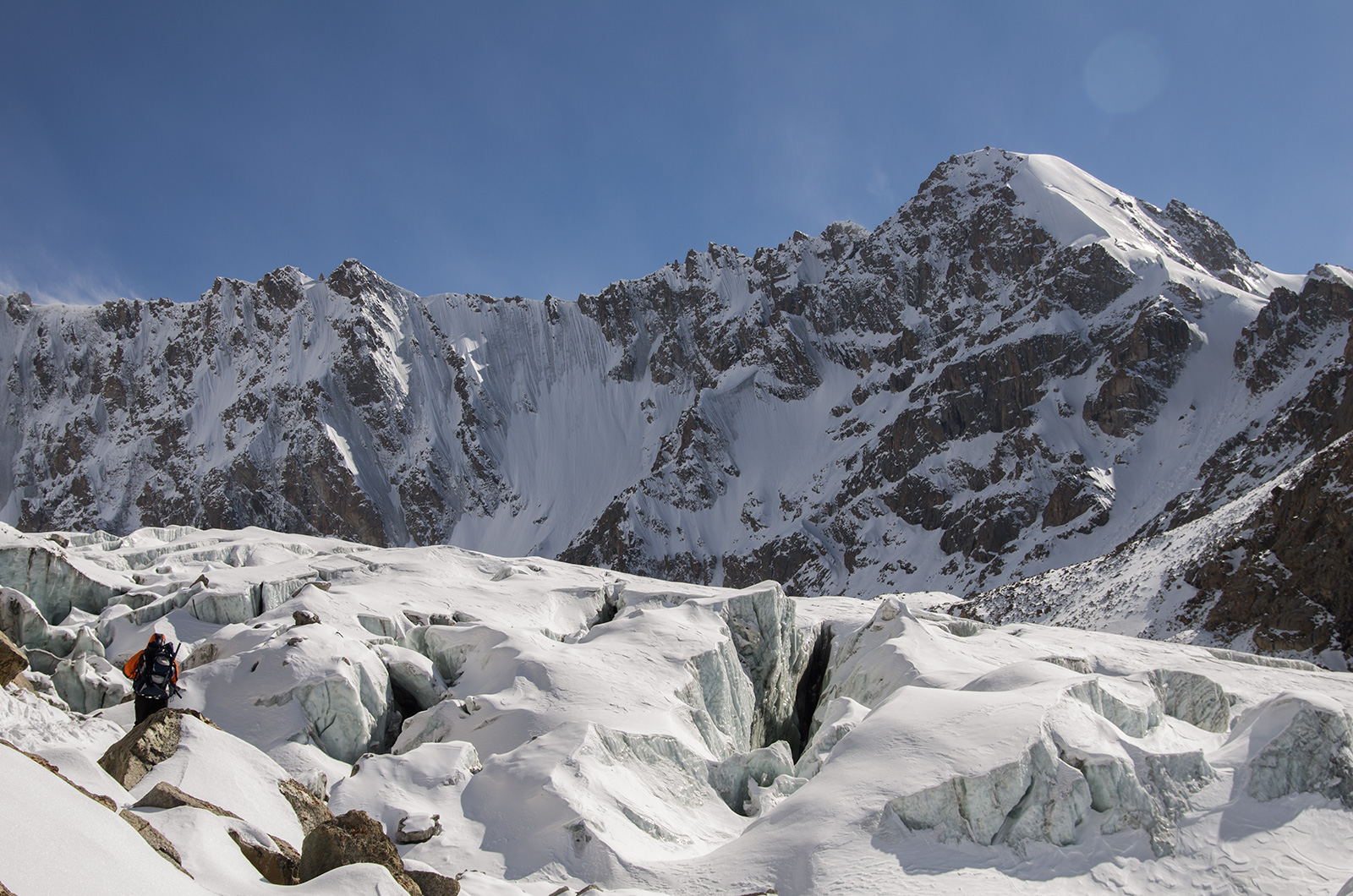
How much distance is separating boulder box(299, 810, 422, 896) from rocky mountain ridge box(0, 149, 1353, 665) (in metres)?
106

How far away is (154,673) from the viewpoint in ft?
52.0

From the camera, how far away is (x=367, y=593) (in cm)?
3441

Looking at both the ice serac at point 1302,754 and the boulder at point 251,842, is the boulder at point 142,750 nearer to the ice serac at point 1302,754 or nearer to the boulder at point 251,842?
the boulder at point 251,842

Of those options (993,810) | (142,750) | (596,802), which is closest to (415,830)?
(596,802)

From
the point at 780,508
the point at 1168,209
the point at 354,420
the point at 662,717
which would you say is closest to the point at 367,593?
the point at 662,717

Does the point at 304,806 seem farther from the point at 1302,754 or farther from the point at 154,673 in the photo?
the point at 1302,754

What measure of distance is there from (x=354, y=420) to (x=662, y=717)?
16189cm

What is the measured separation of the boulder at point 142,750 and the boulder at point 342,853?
319 centimetres

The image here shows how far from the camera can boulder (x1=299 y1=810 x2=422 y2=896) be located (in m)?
11.6

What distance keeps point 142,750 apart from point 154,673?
8.47ft

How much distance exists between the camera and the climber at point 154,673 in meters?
15.8

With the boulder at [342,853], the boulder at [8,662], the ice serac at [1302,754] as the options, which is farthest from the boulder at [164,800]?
the ice serac at [1302,754]

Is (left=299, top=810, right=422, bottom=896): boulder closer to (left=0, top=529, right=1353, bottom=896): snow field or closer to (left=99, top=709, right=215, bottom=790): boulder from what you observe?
(left=0, top=529, right=1353, bottom=896): snow field

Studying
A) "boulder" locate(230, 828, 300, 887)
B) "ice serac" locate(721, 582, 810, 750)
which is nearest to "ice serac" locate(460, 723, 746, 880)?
"boulder" locate(230, 828, 300, 887)
